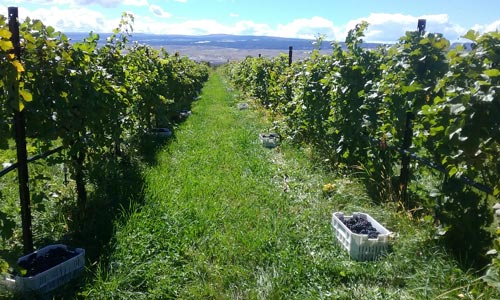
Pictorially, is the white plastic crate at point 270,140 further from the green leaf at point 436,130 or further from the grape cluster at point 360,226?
the green leaf at point 436,130

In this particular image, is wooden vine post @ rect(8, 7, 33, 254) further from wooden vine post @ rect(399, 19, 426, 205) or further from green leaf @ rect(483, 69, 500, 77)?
wooden vine post @ rect(399, 19, 426, 205)

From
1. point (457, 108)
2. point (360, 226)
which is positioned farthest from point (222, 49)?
point (457, 108)

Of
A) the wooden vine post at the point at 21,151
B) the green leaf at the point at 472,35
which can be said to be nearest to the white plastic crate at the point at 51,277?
the wooden vine post at the point at 21,151

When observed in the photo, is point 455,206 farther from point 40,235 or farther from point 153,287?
point 40,235

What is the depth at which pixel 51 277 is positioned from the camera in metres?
2.86

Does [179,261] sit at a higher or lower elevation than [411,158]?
lower

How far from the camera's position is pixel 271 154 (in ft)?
21.9

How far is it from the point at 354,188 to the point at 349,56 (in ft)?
5.54

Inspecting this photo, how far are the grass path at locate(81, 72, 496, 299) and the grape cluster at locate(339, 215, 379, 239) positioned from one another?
19 centimetres

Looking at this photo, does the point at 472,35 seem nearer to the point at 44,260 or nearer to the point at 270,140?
the point at 44,260

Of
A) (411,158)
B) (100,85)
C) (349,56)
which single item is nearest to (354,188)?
(411,158)

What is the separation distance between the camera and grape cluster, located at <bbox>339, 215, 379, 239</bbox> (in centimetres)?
338

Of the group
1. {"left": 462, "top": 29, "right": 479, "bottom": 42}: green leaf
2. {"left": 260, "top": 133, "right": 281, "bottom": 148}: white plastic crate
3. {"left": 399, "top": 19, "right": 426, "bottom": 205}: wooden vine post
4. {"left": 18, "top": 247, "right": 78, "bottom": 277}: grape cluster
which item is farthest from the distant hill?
{"left": 18, "top": 247, "right": 78, "bottom": 277}: grape cluster

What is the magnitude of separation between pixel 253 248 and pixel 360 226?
93 cm
